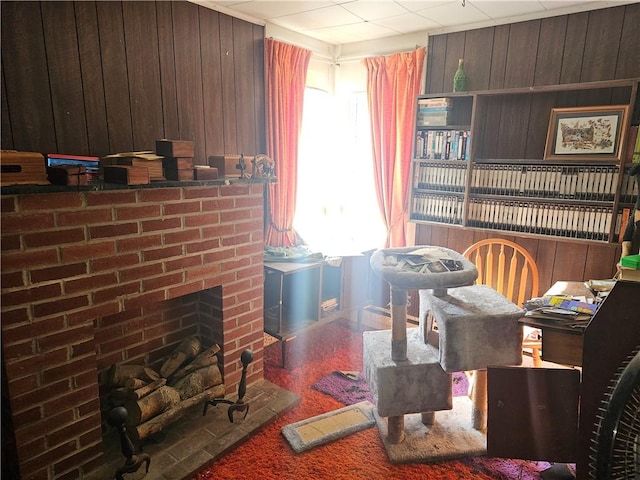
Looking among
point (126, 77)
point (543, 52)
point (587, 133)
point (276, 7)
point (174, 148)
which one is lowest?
point (174, 148)

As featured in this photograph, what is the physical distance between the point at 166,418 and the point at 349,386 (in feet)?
3.55

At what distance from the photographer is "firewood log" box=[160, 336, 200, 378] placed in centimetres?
226

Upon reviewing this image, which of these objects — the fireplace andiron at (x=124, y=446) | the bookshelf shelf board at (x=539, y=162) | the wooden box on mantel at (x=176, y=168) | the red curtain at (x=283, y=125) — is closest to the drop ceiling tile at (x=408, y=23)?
the red curtain at (x=283, y=125)

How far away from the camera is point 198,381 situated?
2207mm

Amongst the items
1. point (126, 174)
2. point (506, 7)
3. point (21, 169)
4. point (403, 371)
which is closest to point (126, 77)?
point (126, 174)

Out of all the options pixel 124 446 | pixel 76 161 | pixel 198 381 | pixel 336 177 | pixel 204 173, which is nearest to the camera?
pixel 124 446

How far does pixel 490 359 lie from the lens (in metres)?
1.88

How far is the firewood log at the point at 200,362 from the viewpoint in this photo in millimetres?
2236

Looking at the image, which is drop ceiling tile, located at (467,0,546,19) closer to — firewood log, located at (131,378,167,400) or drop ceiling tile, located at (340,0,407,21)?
drop ceiling tile, located at (340,0,407,21)

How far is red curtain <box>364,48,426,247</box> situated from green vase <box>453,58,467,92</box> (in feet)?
1.00

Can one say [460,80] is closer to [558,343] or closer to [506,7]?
[506,7]

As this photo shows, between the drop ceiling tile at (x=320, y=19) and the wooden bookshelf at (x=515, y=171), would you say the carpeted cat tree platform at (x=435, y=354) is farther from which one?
the drop ceiling tile at (x=320, y=19)

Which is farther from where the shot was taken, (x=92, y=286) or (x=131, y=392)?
(x=131, y=392)

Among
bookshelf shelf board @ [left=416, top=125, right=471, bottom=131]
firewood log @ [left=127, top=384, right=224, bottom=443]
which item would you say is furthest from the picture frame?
firewood log @ [left=127, top=384, right=224, bottom=443]
